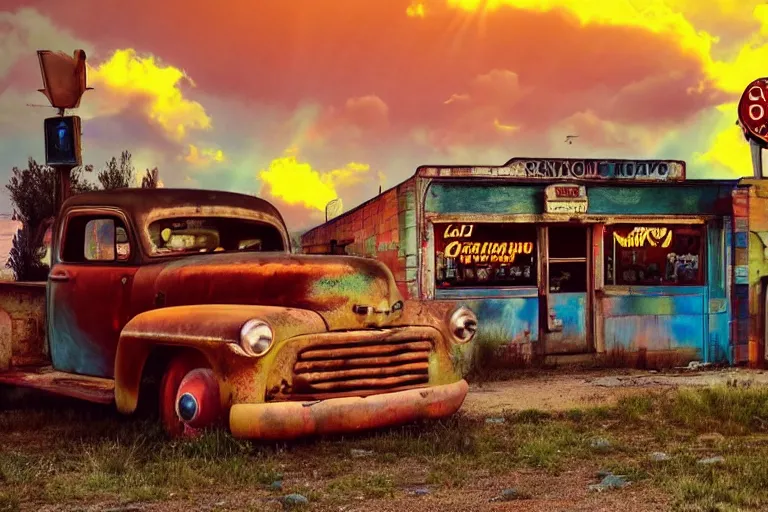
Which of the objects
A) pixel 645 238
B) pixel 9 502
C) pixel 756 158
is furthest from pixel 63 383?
pixel 756 158

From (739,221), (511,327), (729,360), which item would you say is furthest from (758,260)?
(511,327)

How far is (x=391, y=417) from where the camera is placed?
587cm

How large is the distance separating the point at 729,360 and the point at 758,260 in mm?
1519

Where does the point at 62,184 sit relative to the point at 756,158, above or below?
below

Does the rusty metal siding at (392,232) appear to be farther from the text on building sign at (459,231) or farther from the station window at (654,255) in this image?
the station window at (654,255)

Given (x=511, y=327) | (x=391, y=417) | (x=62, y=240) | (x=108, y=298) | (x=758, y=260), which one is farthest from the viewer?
(x=758, y=260)

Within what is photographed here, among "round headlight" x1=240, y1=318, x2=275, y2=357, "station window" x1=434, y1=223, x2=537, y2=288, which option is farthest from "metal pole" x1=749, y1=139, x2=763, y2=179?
"round headlight" x1=240, y1=318, x2=275, y2=357

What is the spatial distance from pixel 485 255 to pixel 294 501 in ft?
26.2

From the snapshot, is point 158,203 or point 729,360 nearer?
point 158,203

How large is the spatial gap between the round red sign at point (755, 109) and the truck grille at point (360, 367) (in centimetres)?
976

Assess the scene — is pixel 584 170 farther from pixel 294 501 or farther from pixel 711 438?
pixel 294 501

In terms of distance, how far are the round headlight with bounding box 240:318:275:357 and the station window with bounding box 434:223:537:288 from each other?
679 cm

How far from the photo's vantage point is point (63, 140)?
29.8 ft

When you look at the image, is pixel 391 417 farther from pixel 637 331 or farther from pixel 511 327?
pixel 637 331
